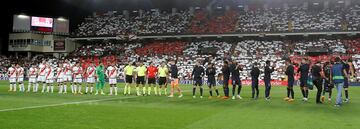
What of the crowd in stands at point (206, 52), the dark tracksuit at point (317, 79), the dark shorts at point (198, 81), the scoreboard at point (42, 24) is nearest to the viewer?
the dark tracksuit at point (317, 79)

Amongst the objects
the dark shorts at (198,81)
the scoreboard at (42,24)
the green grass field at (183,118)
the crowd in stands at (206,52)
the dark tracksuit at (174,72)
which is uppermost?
the scoreboard at (42,24)

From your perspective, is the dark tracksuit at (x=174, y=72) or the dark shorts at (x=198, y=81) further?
the dark tracksuit at (x=174, y=72)

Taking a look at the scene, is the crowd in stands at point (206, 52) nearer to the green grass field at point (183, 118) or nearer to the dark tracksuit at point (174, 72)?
the dark tracksuit at point (174, 72)

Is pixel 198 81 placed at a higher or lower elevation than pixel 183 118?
higher

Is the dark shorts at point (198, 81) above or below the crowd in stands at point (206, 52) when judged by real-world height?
below

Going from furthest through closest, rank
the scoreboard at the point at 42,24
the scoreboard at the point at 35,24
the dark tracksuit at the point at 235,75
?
the scoreboard at the point at 42,24 → the scoreboard at the point at 35,24 → the dark tracksuit at the point at 235,75

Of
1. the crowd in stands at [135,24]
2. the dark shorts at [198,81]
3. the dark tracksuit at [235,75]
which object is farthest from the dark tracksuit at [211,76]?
the crowd in stands at [135,24]

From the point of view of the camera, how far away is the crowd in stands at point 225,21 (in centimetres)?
5909

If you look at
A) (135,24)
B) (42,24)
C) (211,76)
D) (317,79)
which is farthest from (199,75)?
(42,24)

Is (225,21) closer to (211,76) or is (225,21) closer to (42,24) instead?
(42,24)

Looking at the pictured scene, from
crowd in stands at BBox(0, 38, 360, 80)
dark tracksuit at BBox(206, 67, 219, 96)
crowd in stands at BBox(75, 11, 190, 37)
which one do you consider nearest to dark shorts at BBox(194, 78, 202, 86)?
dark tracksuit at BBox(206, 67, 219, 96)

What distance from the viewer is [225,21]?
65625 millimetres

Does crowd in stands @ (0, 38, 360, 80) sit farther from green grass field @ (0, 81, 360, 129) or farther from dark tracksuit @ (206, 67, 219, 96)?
green grass field @ (0, 81, 360, 129)

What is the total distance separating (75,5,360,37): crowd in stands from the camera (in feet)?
194
